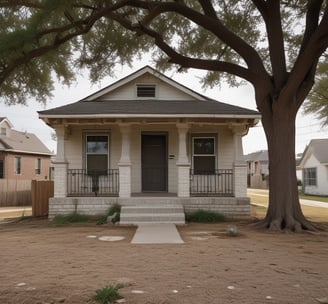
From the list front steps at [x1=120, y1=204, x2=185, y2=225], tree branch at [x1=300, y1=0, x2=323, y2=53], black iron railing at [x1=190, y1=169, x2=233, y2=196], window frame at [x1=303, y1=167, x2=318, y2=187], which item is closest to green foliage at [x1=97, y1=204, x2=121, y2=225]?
front steps at [x1=120, y1=204, x2=185, y2=225]

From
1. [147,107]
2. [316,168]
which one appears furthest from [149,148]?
[316,168]

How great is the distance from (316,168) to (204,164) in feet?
72.1

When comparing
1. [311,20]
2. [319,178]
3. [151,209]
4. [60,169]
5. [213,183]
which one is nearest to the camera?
[311,20]

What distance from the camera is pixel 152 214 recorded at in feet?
36.6

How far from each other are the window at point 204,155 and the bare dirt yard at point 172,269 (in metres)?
4.96

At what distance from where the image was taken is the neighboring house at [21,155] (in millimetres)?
28406

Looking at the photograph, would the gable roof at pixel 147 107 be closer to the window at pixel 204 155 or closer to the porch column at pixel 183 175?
the porch column at pixel 183 175

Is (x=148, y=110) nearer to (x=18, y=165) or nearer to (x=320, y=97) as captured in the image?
(x=320, y=97)

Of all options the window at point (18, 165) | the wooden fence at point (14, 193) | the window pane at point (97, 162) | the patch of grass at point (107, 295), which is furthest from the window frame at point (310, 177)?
the patch of grass at point (107, 295)

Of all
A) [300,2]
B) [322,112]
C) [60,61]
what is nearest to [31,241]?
[60,61]

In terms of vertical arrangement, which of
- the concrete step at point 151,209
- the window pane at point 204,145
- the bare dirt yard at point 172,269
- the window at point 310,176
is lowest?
the bare dirt yard at point 172,269

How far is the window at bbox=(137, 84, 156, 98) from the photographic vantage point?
15.0 metres

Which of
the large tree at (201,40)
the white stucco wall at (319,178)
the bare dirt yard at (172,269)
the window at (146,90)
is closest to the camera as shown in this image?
the bare dirt yard at (172,269)

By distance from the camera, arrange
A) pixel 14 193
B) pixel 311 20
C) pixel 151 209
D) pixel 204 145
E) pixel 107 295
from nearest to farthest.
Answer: pixel 107 295 < pixel 311 20 < pixel 151 209 < pixel 204 145 < pixel 14 193
